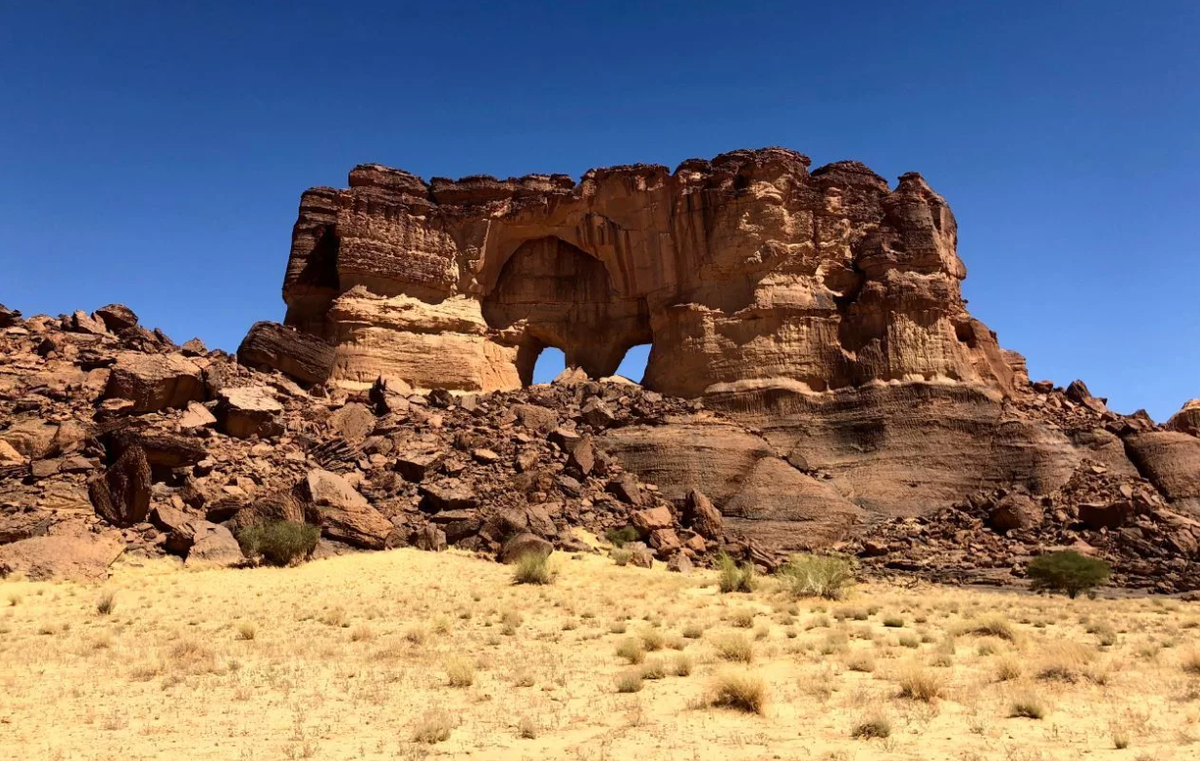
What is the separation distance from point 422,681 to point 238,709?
2.27m

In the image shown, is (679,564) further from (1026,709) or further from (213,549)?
(1026,709)

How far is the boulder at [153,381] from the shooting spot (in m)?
26.3

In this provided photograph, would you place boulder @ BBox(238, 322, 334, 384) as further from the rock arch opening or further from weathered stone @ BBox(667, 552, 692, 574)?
weathered stone @ BBox(667, 552, 692, 574)

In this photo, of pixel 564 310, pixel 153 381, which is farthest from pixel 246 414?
pixel 564 310

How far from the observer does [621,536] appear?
26.2 metres

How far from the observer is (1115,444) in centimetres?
3216

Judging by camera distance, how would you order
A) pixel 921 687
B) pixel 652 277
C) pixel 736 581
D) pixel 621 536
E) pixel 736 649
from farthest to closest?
pixel 652 277 → pixel 621 536 → pixel 736 581 → pixel 736 649 → pixel 921 687

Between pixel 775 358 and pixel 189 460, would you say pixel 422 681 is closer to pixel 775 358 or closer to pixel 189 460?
pixel 189 460

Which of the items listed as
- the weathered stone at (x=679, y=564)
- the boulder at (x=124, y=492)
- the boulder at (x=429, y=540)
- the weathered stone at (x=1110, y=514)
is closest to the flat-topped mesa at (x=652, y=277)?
the weathered stone at (x=1110, y=514)

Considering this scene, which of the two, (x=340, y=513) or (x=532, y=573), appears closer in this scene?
(x=532, y=573)

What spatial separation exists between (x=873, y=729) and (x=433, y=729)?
433cm

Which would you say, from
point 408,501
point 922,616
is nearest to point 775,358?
point 408,501

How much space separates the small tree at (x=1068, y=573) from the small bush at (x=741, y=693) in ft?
55.2

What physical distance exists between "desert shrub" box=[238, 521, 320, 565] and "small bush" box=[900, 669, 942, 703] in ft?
50.2
